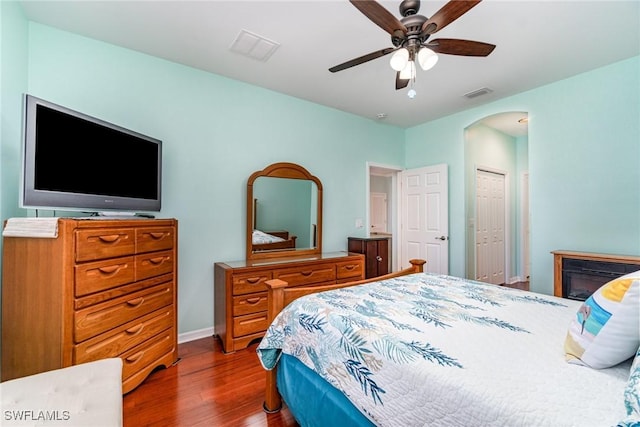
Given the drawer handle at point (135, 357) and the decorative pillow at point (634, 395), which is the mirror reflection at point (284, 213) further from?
the decorative pillow at point (634, 395)

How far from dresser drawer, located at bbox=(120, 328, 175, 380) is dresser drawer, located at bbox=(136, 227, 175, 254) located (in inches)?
26.5

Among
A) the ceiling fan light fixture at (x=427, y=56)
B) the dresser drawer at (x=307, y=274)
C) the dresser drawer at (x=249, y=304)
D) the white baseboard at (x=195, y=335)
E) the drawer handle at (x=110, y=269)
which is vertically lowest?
the white baseboard at (x=195, y=335)

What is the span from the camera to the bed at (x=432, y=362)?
76 centimetres

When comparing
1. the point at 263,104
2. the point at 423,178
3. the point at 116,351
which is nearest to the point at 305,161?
the point at 263,104

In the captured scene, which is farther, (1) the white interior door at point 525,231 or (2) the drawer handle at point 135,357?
(1) the white interior door at point 525,231

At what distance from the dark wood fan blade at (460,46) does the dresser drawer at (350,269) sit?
7.42 ft

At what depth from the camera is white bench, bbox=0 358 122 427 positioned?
0.97 meters

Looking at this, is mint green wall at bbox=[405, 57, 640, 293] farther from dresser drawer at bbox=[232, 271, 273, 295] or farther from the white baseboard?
the white baseboard

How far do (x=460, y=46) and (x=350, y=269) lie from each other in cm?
240

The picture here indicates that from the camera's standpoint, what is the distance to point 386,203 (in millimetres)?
6723

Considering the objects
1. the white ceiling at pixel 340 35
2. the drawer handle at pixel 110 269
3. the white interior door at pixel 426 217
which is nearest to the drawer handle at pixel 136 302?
the drawer handle at pixel 110 269

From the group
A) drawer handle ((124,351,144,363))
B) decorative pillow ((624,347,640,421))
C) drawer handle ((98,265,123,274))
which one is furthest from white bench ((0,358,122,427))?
decorative pillow ((624,347,640,421))

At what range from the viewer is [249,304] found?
8.59 ft

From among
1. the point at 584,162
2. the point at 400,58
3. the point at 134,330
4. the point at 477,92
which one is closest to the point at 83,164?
the point at 134,330
